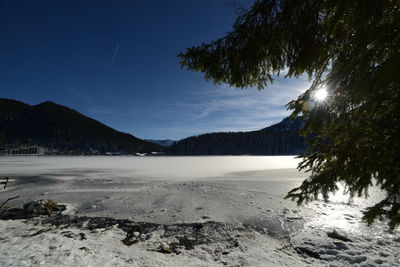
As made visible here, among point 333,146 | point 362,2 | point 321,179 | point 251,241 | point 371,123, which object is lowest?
point 251,241

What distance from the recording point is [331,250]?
507 centimetres

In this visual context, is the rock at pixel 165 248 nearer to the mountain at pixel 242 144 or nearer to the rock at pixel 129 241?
the rock at pixel 129 241

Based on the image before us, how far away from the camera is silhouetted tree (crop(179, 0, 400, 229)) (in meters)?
2.70

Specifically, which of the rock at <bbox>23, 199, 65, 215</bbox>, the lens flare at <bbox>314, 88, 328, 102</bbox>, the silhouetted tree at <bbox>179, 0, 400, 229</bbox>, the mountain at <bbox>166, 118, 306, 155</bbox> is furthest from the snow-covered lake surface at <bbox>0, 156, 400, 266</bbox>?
the mountain at <bbox>166, 118, 306, 155</bbox>

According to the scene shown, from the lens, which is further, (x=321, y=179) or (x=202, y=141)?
(x=202, y=141)

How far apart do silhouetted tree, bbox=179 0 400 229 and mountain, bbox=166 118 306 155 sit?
15578 centimetres

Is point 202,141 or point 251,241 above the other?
point 202,141

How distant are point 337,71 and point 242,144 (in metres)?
162

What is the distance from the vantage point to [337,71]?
9.87ft

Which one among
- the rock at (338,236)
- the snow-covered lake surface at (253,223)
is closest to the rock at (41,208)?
the snow-covered lake surface at (253,223)

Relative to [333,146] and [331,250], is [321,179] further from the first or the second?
[331,250]

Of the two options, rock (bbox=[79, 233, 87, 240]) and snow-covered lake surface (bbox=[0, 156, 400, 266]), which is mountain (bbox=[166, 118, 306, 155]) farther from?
rock (bbox=[79, 233, 87, 240])

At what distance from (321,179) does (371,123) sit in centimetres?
128

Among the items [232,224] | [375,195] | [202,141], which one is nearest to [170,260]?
[232,224]
